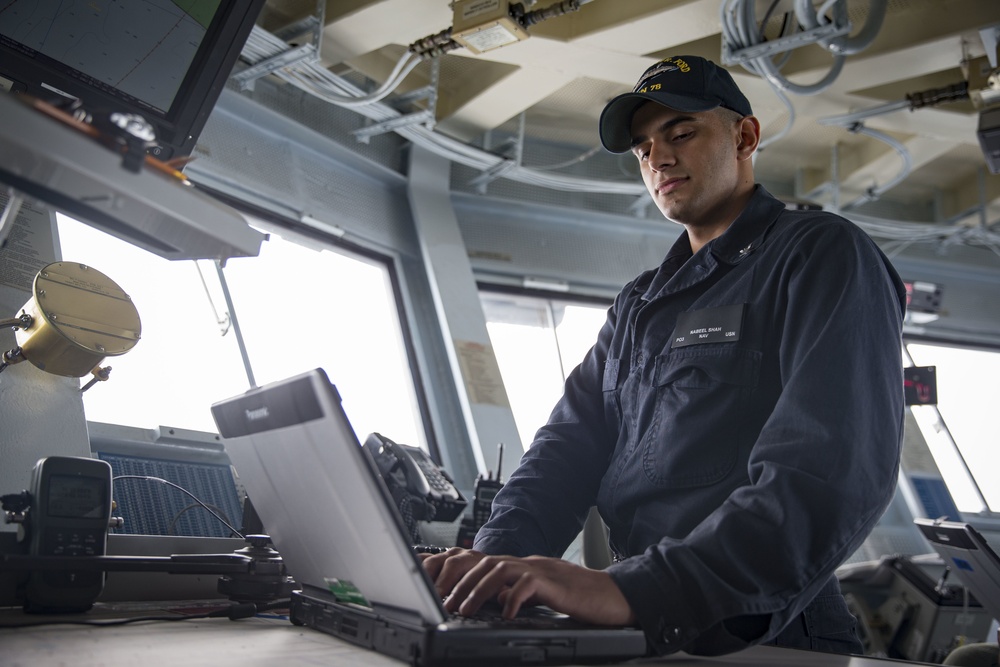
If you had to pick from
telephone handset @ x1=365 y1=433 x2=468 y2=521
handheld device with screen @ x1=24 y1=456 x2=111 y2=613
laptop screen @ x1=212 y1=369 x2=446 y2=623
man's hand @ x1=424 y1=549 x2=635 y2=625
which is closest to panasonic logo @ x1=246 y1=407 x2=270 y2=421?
laptop screen @ x1=212 y1=369 x2=446 y2=623

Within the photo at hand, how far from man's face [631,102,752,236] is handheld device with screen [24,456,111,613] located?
1.15 m

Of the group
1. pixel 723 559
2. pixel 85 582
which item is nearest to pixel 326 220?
pixel 85 582


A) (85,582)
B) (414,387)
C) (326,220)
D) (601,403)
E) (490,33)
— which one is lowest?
(85,582)

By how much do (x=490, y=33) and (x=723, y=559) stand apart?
9.45 feet

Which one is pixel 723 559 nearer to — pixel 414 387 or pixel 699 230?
pixel 699 230

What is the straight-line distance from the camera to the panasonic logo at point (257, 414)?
41.1 inches

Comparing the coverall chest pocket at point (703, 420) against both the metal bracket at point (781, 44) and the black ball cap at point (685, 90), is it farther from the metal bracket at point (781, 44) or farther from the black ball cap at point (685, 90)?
the metal bracket at point (781, 44)

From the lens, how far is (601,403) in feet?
5.69

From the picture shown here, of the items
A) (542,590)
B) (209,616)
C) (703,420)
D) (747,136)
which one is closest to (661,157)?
(747,136)

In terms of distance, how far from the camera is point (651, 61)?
13.5ft

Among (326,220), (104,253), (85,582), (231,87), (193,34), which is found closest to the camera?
(85,582)

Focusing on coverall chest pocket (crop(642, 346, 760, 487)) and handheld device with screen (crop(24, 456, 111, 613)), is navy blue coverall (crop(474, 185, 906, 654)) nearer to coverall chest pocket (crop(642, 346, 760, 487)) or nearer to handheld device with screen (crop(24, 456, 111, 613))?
coverall chest pocket (crop(642, 346, 760, 487))

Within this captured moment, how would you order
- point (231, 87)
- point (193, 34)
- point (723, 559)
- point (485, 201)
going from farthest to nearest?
point (485, 201)
point (231, 87)
point (193, 34)
point (723, 559)

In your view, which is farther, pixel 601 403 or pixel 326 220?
pixel 326 220
